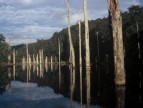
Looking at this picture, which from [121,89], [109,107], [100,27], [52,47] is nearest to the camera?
[109,107]

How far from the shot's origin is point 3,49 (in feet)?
307

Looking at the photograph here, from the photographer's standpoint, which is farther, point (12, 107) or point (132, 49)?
point (132, 49)

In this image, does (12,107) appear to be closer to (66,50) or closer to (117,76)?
(117,76)

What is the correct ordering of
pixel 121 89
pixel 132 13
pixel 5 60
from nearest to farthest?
pixel 121 89, pixel 132 13, pixel 5 60

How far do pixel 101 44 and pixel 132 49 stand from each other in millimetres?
20775

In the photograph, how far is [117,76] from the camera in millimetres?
15500

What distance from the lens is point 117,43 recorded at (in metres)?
15.5

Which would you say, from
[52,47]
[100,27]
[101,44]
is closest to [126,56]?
[101,44]

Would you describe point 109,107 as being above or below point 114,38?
below

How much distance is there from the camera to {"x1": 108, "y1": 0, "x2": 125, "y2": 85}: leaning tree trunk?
609 inches

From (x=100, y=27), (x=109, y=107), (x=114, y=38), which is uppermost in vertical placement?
(x=100, y=27)

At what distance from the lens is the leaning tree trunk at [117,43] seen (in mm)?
15469

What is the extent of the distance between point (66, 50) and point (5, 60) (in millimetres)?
16636

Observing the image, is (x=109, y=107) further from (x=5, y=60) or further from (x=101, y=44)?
(x=5, y=60)
